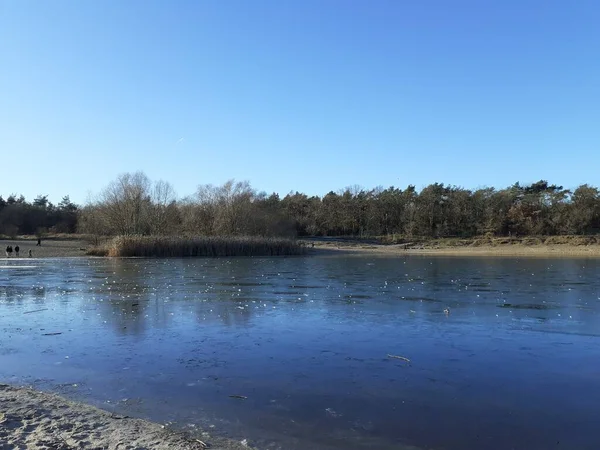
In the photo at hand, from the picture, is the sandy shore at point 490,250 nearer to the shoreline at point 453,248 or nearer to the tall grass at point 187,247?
the shoreline at point 453,248

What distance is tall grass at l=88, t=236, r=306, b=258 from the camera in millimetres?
42375

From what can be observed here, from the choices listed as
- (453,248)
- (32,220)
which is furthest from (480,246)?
(32,220)

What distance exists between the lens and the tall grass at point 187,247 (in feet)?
139

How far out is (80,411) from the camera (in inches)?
226

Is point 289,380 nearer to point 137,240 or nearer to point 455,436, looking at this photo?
point 455,436

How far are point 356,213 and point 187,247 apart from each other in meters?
34.2

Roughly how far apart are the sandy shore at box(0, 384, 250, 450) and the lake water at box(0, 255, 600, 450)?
0.37 m

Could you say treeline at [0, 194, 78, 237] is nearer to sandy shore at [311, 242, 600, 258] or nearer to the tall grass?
the tall grass

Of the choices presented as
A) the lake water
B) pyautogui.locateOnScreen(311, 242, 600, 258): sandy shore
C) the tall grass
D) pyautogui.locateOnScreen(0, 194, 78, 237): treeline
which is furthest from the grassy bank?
pyautogui.locateOnScreen(0, 194, 78, 237): treeline

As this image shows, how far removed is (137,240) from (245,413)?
38.9m

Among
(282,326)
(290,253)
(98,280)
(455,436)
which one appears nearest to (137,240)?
(290,253)

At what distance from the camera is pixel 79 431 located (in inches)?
200

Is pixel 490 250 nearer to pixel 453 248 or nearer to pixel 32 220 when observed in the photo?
pixel 453 248

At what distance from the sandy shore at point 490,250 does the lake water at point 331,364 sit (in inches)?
1363
